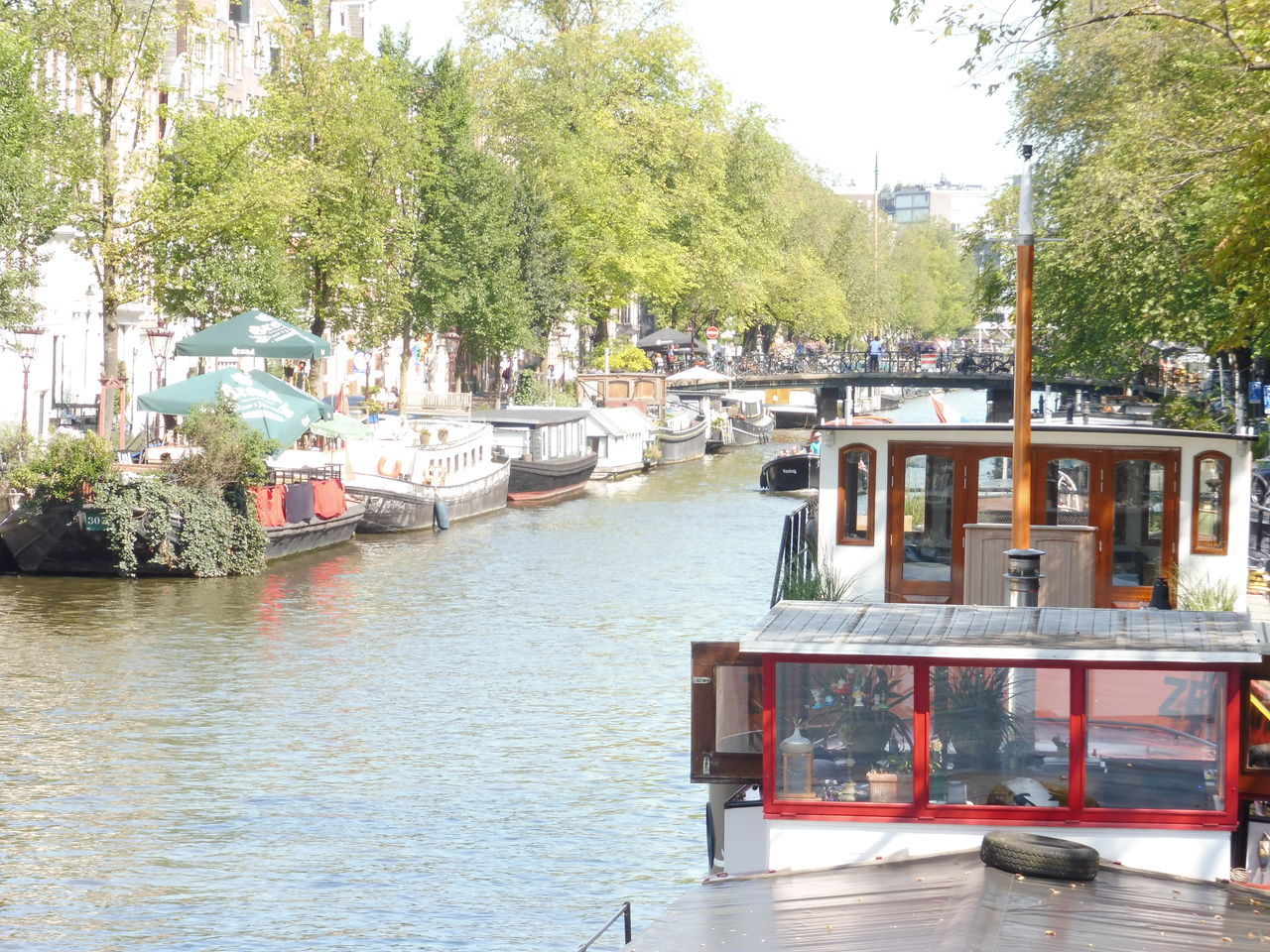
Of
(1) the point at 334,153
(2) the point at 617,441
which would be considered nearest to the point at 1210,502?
(1) the point at 334,153

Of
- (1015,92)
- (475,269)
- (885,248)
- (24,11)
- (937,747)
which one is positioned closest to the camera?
(937,747)

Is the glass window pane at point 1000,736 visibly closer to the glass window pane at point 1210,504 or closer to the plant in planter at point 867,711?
the plant in planter at point 867,711

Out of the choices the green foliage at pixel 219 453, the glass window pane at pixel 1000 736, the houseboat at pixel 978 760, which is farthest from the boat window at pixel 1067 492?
the green foliage at pixel 219 453

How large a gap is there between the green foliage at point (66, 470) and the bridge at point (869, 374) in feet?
137

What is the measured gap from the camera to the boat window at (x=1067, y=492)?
693 inches

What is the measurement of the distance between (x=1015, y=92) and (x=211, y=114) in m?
20.3

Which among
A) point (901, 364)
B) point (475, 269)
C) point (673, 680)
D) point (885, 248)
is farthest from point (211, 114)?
point (885, 248)

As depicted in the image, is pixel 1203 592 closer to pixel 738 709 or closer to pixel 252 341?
pixel 738 709

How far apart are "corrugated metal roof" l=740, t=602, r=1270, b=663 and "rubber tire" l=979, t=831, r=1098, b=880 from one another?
1199mm

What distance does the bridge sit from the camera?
76.4 meters

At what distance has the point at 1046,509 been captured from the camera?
17.6 metres

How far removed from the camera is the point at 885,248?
13125cm

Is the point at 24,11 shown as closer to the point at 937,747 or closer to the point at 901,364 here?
the point at 937,747

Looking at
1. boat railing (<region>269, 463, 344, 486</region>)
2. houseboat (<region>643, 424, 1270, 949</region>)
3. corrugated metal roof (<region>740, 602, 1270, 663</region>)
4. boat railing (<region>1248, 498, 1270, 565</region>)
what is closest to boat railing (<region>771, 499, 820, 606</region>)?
corrugated metal roof (<region>740, 602, 1270, 663</region>)
